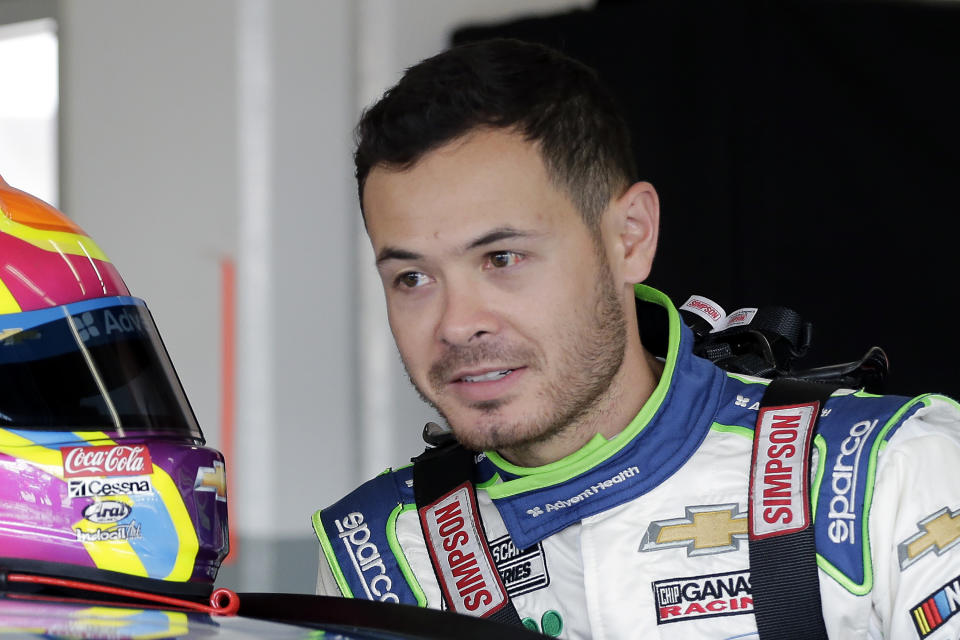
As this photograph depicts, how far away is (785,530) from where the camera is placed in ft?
3.54

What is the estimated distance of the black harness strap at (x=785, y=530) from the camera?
106cm

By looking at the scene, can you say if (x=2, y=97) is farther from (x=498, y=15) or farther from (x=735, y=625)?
(x=735, y=625)

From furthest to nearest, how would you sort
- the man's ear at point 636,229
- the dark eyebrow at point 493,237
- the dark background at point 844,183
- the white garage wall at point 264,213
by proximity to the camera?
1. the white garage wall at point 264,213
2. the dark background at point 844,183
3. the man's ear at point 636,229
4. the dark eyebrow at point 493,237

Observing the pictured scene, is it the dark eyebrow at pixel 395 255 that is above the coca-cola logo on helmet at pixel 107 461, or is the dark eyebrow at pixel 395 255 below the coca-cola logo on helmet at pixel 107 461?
above

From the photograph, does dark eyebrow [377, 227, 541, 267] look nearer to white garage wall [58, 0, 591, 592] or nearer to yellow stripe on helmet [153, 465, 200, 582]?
yellow stripe on helmet [153, 465, 200, 582]

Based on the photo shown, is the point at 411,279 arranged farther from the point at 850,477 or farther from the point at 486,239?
the point at 850,477

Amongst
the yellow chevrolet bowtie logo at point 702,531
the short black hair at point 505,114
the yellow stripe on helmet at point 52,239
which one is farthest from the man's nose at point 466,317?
the yellow stripe on helmet at point 52,239

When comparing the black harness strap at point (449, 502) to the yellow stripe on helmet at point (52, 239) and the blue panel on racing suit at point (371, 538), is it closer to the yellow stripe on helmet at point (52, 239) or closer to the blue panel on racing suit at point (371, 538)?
the blue panel on racing suit at point (371, 538)

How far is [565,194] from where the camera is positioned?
1198 mm

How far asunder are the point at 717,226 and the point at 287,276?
3.02 ft

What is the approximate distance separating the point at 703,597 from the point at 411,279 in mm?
403

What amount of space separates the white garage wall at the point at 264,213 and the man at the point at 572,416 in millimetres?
1328

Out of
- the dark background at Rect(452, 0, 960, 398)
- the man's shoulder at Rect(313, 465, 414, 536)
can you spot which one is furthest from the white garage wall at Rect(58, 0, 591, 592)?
the man's shoulder at Rect(313, 465, 414, 536)

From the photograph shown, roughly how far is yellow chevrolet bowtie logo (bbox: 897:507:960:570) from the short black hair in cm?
41
